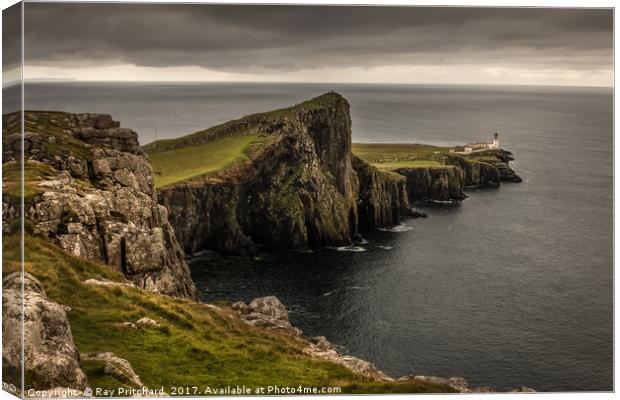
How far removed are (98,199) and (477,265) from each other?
2949cm

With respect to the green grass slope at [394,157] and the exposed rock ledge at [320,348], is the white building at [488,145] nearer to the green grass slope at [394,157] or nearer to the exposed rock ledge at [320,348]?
the green grass slope at [394,157]

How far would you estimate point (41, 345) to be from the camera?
65.6 ft

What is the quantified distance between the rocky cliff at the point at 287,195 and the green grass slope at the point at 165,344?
3906 cm

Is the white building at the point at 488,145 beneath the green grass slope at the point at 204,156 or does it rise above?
above

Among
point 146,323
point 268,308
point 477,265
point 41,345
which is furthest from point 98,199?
point 477,265

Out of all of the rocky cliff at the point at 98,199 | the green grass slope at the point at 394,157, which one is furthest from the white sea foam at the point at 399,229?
the rocky cliff at the point at 98,199

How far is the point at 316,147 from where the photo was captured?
8219 cm

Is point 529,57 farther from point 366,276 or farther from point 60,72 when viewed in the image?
point 366,276

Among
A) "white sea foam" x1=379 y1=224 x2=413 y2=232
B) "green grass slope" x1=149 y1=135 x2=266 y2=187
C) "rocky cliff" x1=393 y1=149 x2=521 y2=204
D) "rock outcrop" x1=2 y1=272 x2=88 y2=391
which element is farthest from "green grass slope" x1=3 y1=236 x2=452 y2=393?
"rocky cliff" x1=393 y1=149 x2=521 y2=204

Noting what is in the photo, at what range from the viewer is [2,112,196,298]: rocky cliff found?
30.4 m

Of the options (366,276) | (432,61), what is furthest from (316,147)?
(432,61)

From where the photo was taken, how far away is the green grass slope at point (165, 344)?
24.0m

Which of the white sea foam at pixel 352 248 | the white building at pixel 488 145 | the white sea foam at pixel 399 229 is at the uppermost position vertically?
the white building at pixel 488 145

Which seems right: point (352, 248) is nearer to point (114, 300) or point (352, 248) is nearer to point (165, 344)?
point (114, 300)
